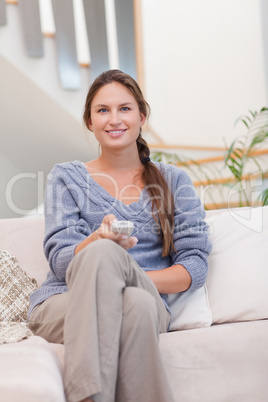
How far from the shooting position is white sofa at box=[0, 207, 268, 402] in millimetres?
1095

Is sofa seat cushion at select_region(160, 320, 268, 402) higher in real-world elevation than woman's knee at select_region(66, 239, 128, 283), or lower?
lower

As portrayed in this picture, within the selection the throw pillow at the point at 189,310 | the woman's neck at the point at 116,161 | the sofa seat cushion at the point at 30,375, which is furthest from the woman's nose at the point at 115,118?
the sofa seat cushion at the point at 30,375

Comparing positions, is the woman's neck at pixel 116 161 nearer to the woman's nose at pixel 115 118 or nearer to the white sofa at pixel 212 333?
the woman's nose at pixel 115 118

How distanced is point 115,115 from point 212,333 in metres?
0.72

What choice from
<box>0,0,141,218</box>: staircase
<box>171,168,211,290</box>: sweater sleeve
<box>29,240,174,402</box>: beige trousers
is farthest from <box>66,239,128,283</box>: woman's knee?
<box>0,0,141,218</box>: staircase

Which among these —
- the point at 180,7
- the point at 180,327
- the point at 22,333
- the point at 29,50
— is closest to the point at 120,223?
the point at 22,333

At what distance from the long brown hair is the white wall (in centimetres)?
245

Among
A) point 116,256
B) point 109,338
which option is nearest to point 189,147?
point 116,256

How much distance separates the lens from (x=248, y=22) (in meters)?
4.13

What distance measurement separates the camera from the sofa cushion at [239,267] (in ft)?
5.46

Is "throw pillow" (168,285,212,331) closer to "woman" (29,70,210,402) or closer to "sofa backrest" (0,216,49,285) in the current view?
"woman" (29,70,210,402)

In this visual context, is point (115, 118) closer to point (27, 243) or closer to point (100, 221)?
point (100, 221)

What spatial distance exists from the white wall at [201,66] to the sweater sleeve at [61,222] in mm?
2648

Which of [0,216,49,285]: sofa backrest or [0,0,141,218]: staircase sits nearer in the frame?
[0,216,49,285]: sofa backrest
